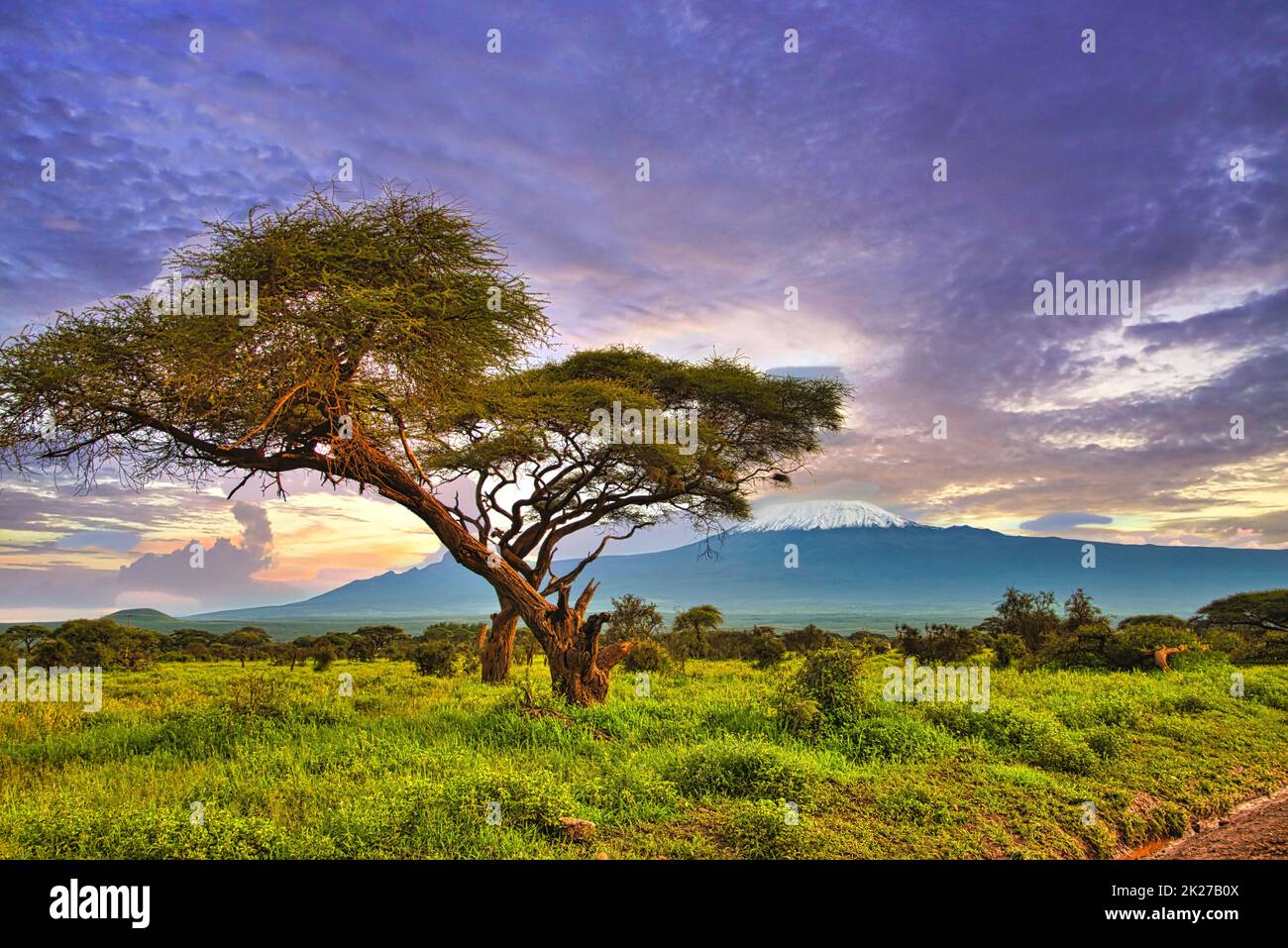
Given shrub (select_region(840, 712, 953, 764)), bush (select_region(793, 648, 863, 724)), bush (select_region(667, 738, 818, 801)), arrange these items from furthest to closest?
bush (select_region(793, 648, 863, 724)) < shrub (select_region(840, 712, 953, 764)) < bush (select_region(667, 738, 818, 801))

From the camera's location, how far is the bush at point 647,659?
20719 millimetres

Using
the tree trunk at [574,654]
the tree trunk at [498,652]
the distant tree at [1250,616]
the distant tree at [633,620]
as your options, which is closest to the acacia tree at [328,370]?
the tree trunk at [574,654]

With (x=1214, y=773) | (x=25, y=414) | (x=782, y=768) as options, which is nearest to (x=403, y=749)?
(x=782, y=768)

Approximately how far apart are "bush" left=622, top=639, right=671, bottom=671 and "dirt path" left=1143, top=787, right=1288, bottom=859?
13.8m

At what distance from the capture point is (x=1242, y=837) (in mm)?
7668

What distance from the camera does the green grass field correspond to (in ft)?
20.4

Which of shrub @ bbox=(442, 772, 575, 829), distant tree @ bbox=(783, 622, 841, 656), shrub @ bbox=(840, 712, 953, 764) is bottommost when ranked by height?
distant tree @ bbox=(783, 622, 841, 656)

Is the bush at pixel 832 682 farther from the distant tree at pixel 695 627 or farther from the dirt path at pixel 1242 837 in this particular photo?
the distant tree at pixel 695 627

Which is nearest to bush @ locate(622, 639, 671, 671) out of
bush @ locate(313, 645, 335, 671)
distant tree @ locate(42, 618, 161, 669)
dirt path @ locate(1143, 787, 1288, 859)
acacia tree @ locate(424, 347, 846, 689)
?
acacia tree @ locate(424, 347, 846, 689)

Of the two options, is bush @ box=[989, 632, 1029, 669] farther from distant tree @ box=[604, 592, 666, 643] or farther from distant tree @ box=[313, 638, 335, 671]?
distant tree @ box=[313, 638, 335, 671]

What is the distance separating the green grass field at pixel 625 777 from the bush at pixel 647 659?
6238mm

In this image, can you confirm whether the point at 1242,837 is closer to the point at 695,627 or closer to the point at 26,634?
the point at 695,627

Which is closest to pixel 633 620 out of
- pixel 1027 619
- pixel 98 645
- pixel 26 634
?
pixel 1027 619
